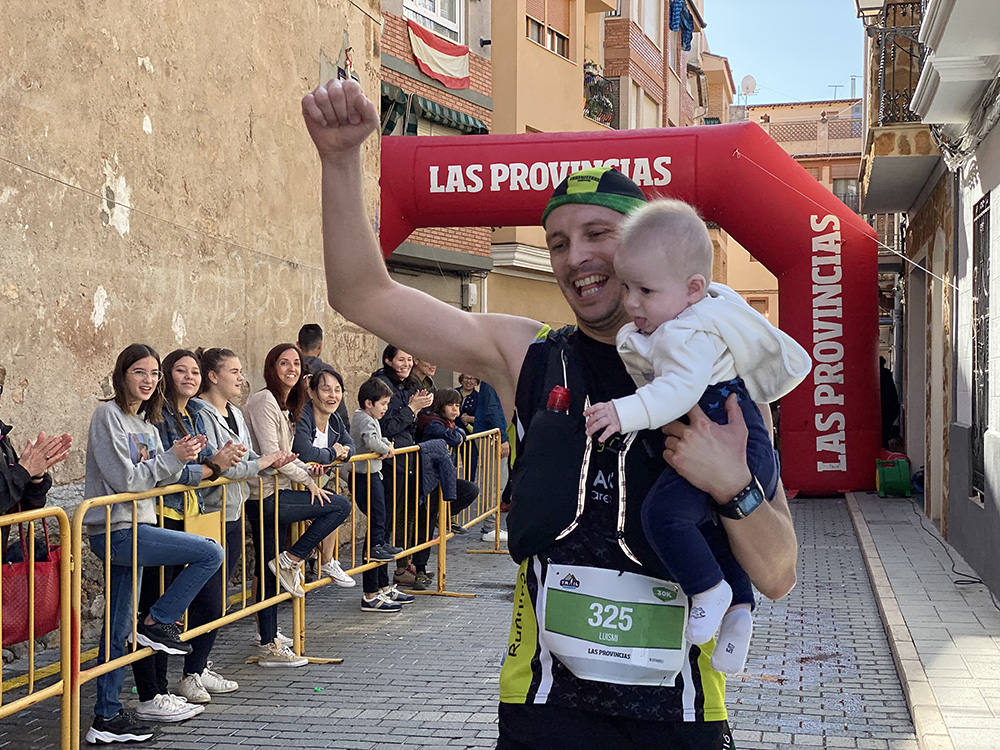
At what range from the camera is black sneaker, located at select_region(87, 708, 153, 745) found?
18.7 feet

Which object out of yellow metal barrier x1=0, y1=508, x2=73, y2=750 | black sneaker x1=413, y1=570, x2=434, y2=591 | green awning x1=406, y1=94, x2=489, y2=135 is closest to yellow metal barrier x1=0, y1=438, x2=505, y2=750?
yellow metal barrier x1=0, y1=508, x2=73, y2=750

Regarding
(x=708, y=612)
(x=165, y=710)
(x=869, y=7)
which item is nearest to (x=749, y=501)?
(x=708, y=612)

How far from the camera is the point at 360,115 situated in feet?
8.34

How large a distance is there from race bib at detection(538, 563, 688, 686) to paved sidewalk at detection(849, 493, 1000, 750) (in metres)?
3.52

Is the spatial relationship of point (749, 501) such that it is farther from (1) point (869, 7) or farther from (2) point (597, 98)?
(2) point (597, 98)

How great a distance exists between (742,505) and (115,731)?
4.27m

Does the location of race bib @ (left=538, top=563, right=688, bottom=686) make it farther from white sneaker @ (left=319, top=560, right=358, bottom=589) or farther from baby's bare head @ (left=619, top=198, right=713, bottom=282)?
white sneaker @ (left=319, top=560, right=358, bottom=589)

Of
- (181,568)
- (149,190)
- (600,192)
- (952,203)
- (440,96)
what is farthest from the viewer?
(440,96)

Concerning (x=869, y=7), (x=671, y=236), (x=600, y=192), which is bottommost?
(x=671, y=236)

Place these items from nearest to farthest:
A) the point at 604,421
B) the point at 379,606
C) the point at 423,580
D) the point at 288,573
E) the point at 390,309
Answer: the point at 604,421, the point at 390,309, the point at 288,573, the point at 379,606, the point at 423,580

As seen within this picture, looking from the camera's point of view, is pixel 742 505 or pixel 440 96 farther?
pixel 440 96

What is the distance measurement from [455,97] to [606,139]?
9.70m

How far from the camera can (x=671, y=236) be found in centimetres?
244

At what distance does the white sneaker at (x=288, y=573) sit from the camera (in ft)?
24.1
